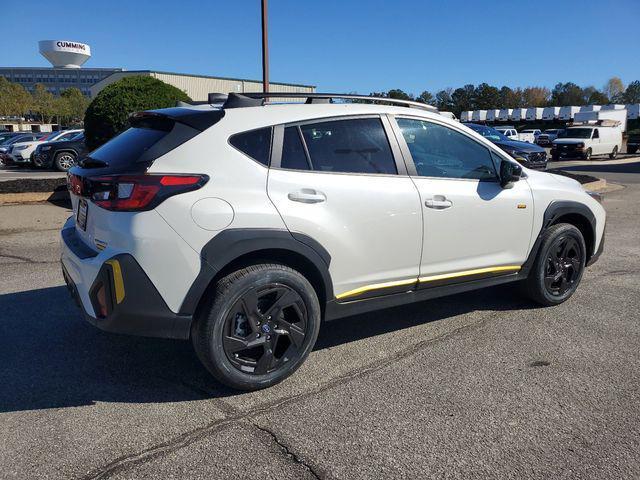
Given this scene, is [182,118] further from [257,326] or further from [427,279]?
[427,279]

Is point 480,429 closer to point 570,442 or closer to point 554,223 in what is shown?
point 570,442

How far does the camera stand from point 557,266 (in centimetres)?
480

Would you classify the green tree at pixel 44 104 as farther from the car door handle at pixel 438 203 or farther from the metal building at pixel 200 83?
the car door handle at pixel 438 203

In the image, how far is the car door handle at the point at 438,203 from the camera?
3.82m

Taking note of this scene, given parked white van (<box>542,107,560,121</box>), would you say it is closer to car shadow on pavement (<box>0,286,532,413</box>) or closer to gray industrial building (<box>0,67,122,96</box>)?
car shadow on pavement (<box>0,286,532,413</box>)

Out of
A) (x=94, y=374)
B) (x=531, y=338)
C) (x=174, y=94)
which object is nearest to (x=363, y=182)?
(x=531, y=338)

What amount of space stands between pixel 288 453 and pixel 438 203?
80.8 inches

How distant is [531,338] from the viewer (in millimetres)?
4184

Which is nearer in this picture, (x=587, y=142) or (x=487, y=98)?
(x=587, y=142)

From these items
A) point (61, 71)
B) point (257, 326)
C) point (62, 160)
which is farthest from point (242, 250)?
point (61, 71)

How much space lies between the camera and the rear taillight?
2945 mm

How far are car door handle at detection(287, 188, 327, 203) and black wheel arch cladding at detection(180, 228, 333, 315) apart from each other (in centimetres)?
22

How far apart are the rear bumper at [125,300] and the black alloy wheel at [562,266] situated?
3.27m

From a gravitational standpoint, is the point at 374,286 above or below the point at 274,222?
below
